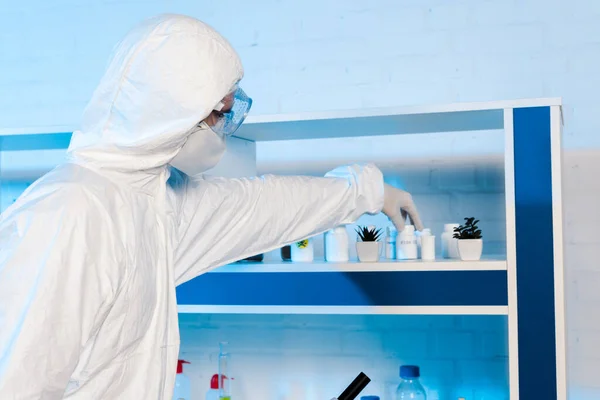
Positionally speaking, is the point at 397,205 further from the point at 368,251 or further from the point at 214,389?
the point at 214,389

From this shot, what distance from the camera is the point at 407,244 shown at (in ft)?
5.90

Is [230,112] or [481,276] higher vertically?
[230,112]

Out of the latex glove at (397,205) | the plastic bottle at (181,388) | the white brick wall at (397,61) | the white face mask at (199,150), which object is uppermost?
the white brick wall at (397,61)

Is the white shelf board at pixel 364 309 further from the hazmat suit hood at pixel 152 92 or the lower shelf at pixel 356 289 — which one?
Result: the hazmat suit hood at pixel 152 92

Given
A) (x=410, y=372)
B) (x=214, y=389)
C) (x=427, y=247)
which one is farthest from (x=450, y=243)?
(x=214, y=389)

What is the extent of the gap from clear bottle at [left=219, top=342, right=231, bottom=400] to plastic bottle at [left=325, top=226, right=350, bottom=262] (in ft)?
1.93

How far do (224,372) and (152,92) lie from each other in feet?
4.59

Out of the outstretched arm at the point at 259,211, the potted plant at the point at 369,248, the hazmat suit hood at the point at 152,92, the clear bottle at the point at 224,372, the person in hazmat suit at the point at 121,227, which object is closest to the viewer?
the person in hazmat suit at the point at 121,227

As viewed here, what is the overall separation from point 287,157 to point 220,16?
0.47 m

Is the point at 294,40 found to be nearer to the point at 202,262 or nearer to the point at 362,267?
the point at 362,267

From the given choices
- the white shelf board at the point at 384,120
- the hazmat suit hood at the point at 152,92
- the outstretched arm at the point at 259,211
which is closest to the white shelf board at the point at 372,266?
the outstretched arm at the point at 259,211

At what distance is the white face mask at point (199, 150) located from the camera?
1169 millimetres

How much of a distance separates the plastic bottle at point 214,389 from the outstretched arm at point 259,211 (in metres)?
0.76

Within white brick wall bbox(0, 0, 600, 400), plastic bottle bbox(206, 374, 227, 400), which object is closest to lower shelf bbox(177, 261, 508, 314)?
plastic bottle bbox(206, 374, 227, 400)
